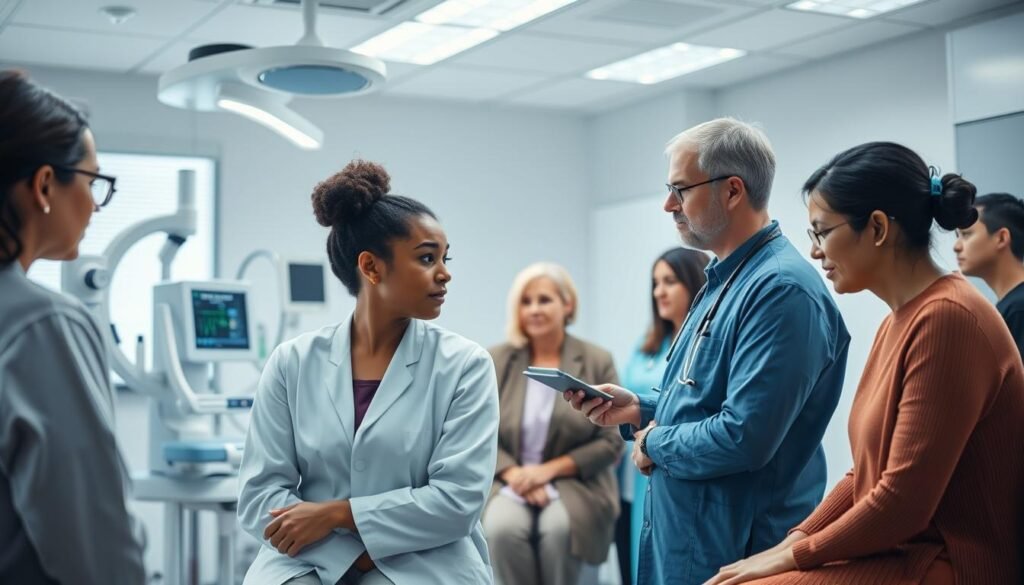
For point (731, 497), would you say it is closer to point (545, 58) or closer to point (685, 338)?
point (685, 338)


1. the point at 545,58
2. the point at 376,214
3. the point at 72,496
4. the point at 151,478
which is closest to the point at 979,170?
the point at 545,58

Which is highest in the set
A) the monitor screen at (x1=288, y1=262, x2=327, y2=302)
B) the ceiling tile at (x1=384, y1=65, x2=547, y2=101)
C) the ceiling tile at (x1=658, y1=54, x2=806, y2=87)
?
the ceiling tile at (x1=384, y1=65, x2=547, y2=101)

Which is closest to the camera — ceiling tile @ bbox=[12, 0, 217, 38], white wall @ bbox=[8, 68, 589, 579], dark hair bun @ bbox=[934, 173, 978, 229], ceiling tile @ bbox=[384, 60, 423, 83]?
dark hair bun @ bbox=[934, 173, 978, 229]

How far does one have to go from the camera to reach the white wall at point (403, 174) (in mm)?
5266

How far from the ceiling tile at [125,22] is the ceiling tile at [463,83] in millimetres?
1338

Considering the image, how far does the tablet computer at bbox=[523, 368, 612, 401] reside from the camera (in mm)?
2080

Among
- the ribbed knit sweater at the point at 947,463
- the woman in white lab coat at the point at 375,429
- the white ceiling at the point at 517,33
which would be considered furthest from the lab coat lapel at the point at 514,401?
the ribbed knit sweater at the point at 947,463

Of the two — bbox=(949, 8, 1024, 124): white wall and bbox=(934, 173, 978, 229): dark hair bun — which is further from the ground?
bbox=(949, 8, 1024, 124): white wall

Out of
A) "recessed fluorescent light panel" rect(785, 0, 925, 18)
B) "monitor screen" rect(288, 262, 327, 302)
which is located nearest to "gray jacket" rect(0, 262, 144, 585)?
"monitor screen" rect(288, 262, 327, 302)

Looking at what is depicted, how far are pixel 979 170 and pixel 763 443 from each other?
2606 millimetres

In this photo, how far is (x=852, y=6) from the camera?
4285 mm

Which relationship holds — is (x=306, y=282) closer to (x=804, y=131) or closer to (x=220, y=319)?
(x=220, y=319)

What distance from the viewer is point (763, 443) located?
74.9 inches

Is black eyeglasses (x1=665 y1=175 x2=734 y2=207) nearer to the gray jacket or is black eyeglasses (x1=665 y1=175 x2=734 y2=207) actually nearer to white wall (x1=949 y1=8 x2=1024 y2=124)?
the gray jacket
